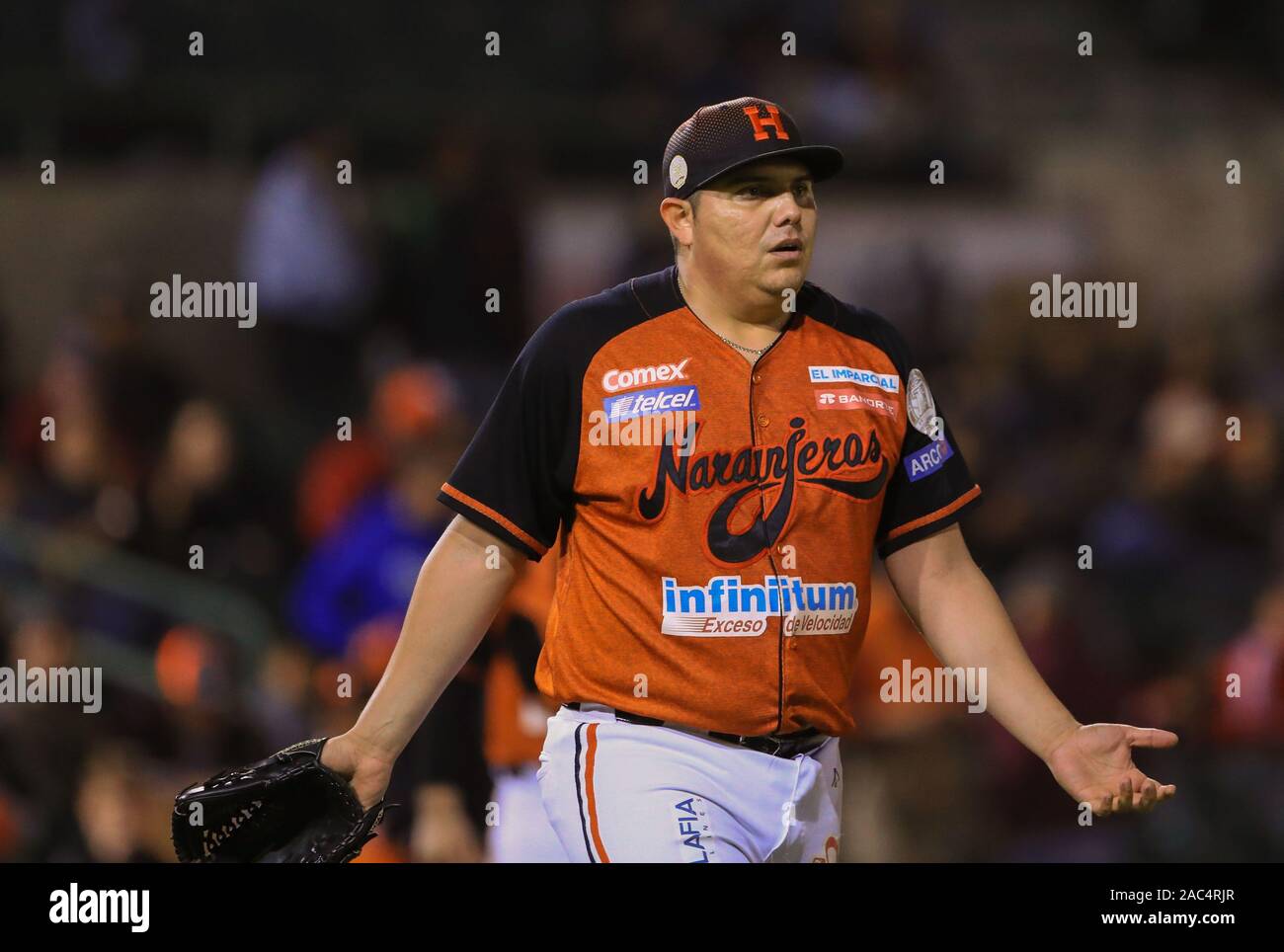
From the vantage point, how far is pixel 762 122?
3.89 meters

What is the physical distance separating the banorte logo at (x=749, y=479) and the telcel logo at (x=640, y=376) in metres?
0.15

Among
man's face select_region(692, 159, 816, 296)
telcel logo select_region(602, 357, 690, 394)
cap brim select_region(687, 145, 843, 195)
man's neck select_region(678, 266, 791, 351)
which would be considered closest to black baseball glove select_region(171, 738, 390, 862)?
telcel logo select_region(602, 357, 690, 394)

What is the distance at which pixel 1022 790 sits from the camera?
780cm

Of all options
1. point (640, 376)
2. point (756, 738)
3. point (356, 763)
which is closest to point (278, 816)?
point (356, 763)

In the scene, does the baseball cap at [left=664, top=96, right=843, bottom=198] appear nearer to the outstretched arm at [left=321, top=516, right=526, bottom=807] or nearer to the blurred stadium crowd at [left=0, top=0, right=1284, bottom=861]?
the outstretched arm at [left=321, top=516, right=526, bottom=807]

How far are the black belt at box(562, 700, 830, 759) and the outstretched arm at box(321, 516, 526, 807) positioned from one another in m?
0.29

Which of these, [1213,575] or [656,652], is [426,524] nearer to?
[656,652]

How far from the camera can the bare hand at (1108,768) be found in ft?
12.0

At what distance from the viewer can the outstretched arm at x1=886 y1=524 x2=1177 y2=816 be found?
3693mm

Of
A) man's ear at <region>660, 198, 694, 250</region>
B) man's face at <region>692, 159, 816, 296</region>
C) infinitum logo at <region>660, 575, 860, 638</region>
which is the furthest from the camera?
man's ear at <region>660, 198, 694, 250</region>

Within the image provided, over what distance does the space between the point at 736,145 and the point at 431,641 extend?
4.00ft

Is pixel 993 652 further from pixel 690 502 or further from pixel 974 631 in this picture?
pixel 690 502

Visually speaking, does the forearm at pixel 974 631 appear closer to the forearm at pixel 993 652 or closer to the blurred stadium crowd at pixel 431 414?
the forearm at pixel 993 652
